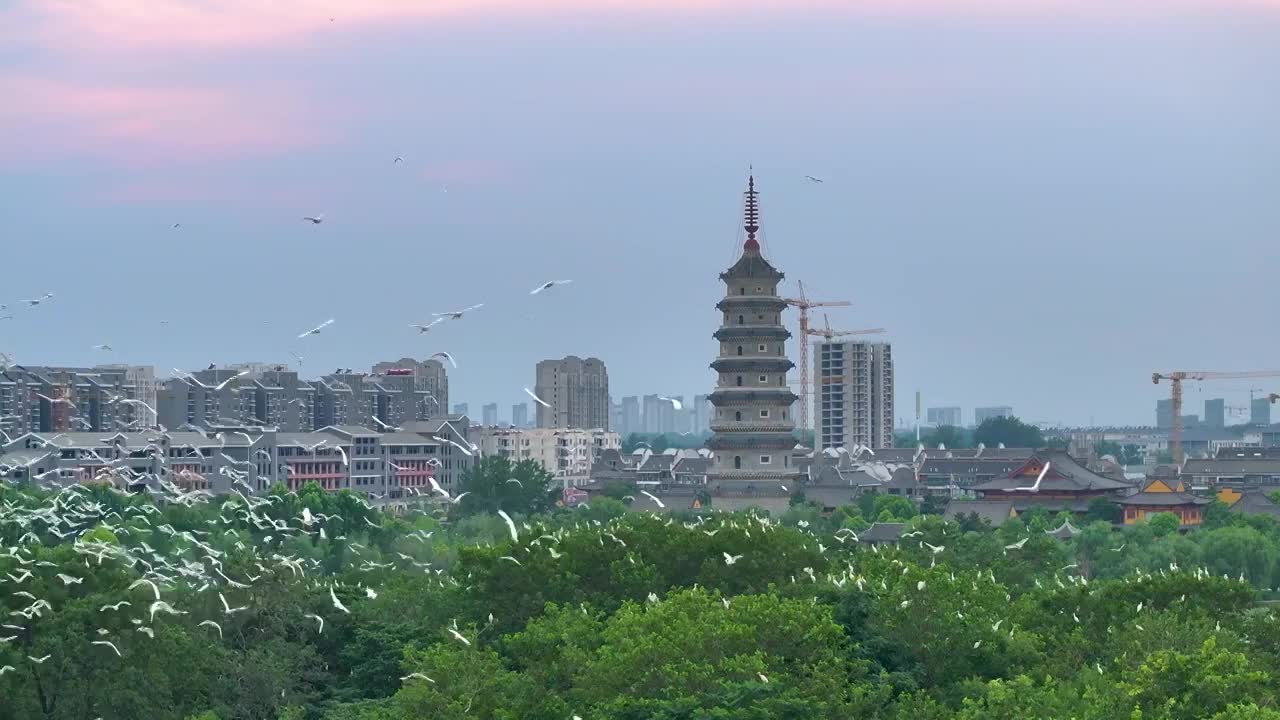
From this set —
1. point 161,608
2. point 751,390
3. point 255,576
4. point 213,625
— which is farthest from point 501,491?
point 161,608

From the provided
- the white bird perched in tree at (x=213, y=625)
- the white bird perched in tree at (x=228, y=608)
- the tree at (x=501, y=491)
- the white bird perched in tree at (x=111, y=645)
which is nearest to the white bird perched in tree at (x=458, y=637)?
the white bird perched in tree at (x=213, y=625)

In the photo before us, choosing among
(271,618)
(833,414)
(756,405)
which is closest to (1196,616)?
(271,618)

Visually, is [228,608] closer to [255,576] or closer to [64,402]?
[255,576]

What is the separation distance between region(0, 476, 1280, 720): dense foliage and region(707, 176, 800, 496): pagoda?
106ft

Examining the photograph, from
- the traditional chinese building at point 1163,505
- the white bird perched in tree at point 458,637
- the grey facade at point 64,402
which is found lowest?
the white bird perched in tree at point 458,637

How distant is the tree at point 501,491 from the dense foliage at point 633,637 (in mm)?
49606

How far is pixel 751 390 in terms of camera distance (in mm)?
94562

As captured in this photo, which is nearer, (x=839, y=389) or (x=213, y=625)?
(x=213, y=625)

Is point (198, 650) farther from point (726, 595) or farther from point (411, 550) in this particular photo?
point (411, 550)

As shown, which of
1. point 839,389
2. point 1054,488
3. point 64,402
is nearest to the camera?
point 1054,488

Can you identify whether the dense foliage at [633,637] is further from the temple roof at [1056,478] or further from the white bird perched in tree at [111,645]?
the temple roof at [1056,478]

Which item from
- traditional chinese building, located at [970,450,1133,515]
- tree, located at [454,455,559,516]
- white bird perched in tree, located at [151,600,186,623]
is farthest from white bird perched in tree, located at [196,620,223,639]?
traditional chinese building, located at [970,450,1133,515]

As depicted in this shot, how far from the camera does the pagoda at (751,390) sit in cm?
9469

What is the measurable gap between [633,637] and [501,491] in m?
72.3
